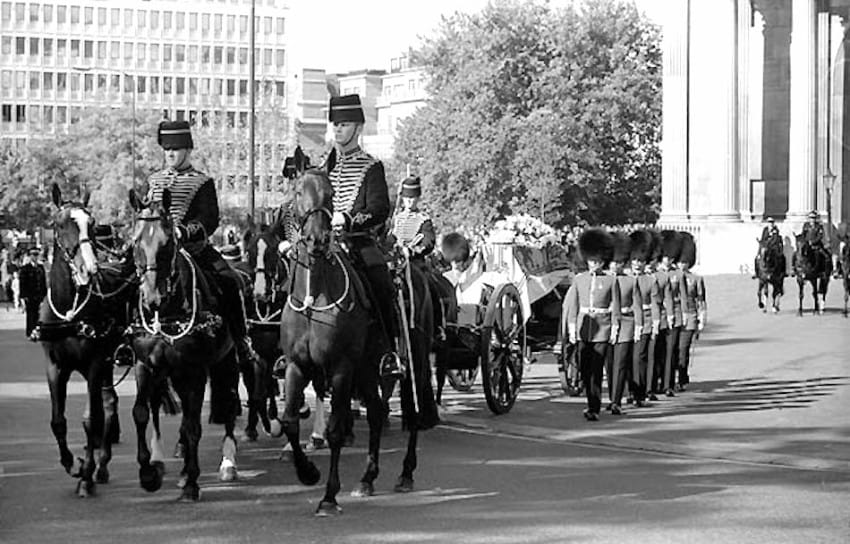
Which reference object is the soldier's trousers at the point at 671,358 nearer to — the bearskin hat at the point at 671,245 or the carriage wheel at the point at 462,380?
the bearskin hat at the point at 671,245

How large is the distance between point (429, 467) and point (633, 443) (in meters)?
2.76

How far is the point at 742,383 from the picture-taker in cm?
2394

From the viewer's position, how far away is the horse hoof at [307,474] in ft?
42.4

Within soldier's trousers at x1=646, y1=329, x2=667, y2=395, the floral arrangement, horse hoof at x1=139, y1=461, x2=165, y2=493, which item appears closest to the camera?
horse hoof at x1=139, y1=461, x2=165, y2=493

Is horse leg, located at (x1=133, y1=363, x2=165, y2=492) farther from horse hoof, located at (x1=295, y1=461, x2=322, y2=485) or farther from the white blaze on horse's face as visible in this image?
horse hoof, located at (x1=295, y1=461, x2=322, y2=485)

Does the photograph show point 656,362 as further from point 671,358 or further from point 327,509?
point 327,509

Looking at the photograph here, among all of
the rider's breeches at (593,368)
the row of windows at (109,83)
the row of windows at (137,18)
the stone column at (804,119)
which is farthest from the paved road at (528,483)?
the row of windows at (137,18)

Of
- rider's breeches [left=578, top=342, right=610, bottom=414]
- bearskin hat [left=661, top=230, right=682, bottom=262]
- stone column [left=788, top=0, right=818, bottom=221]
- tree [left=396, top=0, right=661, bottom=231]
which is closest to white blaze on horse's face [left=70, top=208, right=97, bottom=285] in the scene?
rider's breeches [left=578, top=342, right=610, bottom=414]

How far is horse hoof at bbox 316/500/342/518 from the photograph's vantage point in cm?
1176

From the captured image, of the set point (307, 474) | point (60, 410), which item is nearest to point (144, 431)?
point (60, 410)

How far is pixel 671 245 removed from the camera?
22.1 metres

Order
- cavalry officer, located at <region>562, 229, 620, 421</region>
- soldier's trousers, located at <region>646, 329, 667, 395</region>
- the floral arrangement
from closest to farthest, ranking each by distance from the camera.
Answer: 1. cavalry officer, located at <region>562, 229, 620, 421</region>
2. soldier's trousers, located at <region>646, 329, 667, 395</region>
3. the floral arrangement

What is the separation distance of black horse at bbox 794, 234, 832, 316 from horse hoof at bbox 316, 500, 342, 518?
1213 inches

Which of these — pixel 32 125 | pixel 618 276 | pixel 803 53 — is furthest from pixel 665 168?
pixel 32 125
